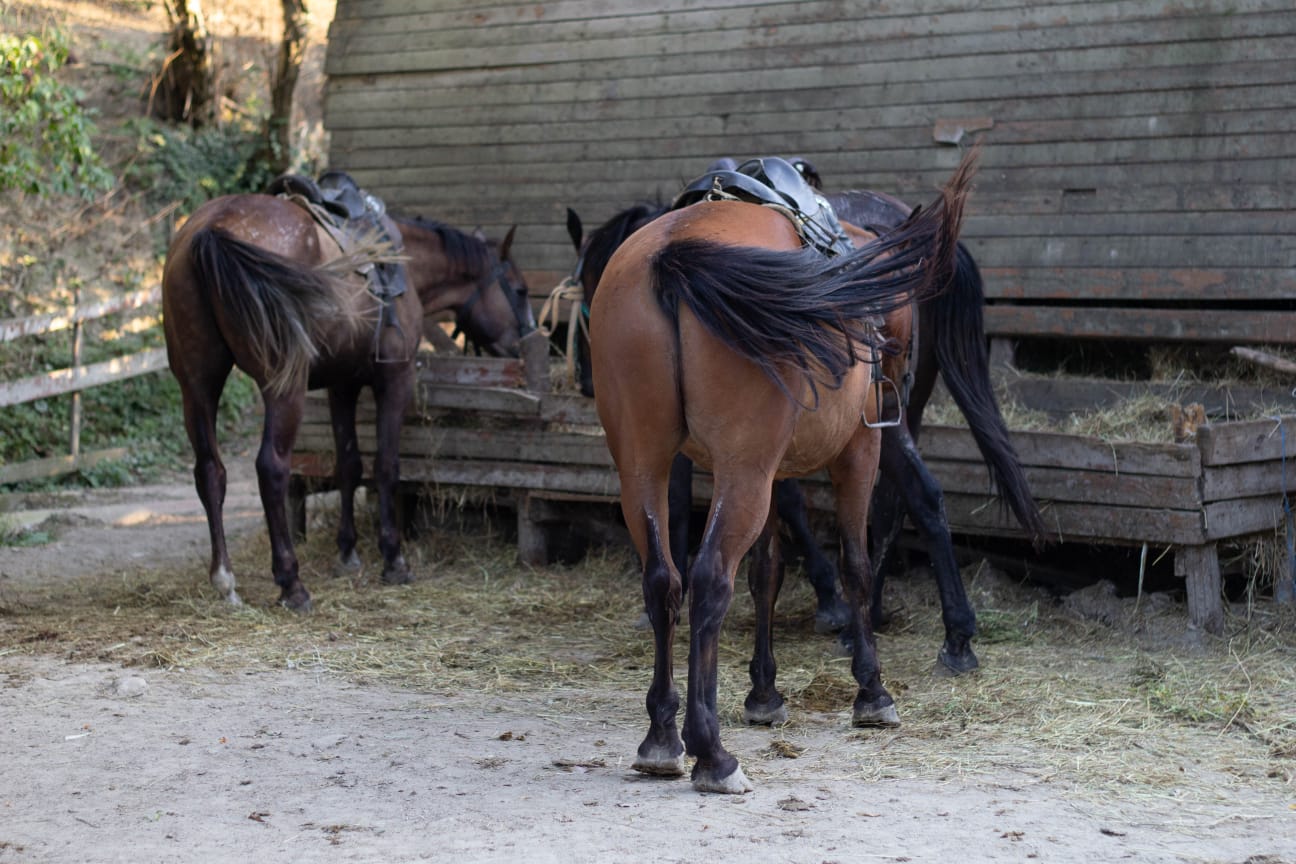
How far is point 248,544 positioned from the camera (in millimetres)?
8492

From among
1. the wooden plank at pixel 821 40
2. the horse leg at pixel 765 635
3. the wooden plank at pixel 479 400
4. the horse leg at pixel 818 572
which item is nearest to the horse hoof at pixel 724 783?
the horse leg at pixel 765 635

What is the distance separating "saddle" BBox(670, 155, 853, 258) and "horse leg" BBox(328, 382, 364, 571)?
3686 mm

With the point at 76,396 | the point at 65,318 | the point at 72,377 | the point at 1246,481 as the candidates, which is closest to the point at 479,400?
the point at 1246,481

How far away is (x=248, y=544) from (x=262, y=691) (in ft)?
12.1

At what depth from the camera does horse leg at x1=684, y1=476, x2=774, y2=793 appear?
12.0 ft

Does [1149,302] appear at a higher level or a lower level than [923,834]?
higher

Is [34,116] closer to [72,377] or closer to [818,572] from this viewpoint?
[72,377]

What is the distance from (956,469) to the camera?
6.25 m

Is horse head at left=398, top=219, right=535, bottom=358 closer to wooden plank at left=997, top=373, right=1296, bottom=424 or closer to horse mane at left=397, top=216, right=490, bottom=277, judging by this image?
horse mane at left=397, top=216, right=490, bottom=277

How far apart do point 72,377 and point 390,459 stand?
482 centimetres

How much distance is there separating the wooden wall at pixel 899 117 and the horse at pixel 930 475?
2563 millimetres

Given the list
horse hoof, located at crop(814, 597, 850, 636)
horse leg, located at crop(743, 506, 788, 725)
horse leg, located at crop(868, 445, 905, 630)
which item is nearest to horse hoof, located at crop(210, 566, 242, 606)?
horse hoof, located at crop(814, 597, 850, 636)

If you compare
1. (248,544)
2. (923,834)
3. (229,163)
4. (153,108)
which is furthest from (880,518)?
(153,108)

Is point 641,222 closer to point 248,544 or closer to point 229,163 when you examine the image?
point 248,544
